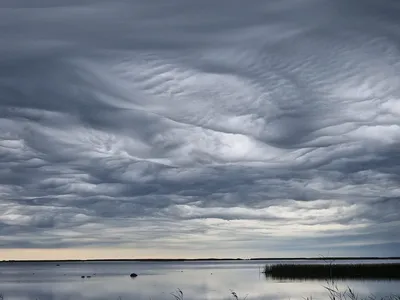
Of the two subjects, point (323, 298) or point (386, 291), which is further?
point (386, 291)

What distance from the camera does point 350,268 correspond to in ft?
254

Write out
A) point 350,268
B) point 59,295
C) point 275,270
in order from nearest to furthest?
point 59,295 → point 350,268 → point 275,270

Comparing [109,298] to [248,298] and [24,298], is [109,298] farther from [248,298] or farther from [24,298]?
[248,298]

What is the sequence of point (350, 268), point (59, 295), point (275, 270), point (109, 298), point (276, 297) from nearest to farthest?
point (276, 297) → point (109, 298) → point (59, 295) → point (350, 268) → point (275, 270)

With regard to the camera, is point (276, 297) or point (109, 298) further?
point (109, 298)

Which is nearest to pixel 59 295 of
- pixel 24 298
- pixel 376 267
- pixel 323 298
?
pixel 24 298

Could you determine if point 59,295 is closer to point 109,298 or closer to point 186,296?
point 109,298

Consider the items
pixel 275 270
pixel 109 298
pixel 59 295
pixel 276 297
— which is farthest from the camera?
pixel 275 270

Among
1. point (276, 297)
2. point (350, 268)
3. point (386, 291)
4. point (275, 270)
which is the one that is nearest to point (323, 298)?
point (276, 297)

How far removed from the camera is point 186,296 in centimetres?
6009

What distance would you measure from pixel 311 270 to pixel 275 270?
37.7 feet

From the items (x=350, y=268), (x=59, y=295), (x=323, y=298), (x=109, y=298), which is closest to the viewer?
(x=323, y=298)

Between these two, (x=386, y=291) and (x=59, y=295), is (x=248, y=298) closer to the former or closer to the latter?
(x=386, y=291)

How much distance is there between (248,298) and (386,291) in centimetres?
1396
